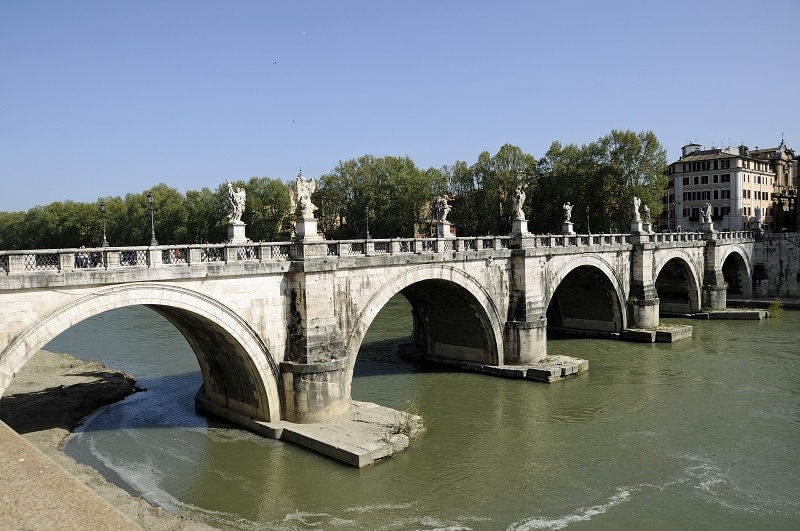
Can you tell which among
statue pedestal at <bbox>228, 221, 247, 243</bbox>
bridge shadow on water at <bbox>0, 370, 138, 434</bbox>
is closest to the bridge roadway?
statue pedestal at <bbox>228, 221, 247, 243</bbox>

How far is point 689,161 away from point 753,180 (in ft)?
20.9

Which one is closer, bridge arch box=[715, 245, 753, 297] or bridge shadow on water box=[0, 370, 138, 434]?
bridge shadow on water box=[0, 370, 138, 434]

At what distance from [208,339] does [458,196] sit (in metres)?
43.1

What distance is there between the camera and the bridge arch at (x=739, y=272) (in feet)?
155

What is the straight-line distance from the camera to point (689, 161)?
66.0 metres

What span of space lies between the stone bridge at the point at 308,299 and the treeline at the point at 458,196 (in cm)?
2114

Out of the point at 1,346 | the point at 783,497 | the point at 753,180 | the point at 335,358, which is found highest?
the point at 753,180

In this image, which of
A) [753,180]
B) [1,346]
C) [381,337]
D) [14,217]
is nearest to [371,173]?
[381,337]

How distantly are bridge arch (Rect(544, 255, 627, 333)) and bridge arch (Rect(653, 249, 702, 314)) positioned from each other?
28.1ft

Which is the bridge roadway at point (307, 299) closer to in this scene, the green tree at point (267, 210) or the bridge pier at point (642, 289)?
the bridge pier at point (642, 289)

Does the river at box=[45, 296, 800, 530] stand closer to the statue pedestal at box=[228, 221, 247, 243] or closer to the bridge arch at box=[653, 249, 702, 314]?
the statue pedestal at box=[228, 221, 247, 243]

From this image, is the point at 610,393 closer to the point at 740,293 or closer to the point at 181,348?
the point at 181,348

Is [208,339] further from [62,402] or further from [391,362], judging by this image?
[391,362]

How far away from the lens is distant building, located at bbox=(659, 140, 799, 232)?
206ft
